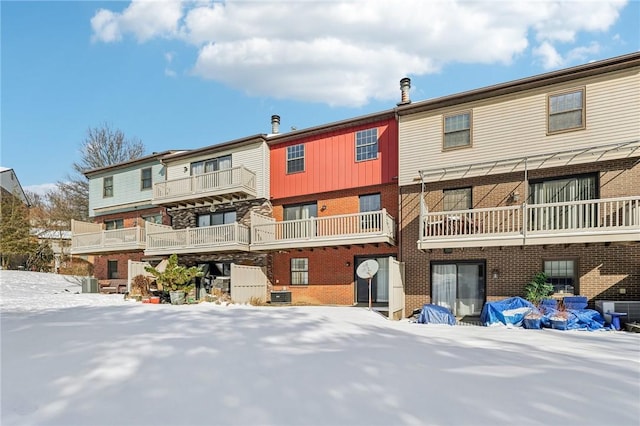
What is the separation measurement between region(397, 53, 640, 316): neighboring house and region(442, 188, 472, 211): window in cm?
4

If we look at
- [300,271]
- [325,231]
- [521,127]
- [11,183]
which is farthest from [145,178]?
[11,183]

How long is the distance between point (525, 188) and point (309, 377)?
10193mm

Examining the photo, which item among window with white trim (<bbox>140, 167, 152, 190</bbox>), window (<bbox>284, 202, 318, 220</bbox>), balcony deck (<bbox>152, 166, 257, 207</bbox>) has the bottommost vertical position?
window (<bbox>284, 202, 318, 220</bbox>)

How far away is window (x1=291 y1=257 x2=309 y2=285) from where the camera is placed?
56.9 ft

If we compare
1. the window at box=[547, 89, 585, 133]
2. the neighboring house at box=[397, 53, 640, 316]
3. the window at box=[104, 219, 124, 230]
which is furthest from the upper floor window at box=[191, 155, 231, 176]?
the window at box=[547, 89, 585, 133]

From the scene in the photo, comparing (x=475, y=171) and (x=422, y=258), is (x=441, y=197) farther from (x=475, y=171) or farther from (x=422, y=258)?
(x=422, y=258)

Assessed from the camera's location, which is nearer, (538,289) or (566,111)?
(538,289)

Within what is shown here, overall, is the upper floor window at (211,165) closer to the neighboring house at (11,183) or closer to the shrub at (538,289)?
the shrub at (538,289)

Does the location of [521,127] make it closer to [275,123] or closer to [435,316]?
[435,316]

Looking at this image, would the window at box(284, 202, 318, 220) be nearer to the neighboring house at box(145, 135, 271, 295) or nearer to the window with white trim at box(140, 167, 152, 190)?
the neighboring house at box(145, 135, 271, 295)

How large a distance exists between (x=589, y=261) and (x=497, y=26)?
8551 mm

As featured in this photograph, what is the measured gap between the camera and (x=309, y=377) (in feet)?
17.1

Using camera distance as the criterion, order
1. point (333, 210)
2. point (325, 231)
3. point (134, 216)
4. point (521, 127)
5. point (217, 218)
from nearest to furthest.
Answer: point (521, 127)
point (325, 231)
point (333, 210)
point (217, 218)
point (134, 216)

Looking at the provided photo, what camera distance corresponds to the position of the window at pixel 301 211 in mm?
17641
